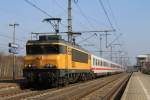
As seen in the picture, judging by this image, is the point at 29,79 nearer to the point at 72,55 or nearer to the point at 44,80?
the point at 44,80

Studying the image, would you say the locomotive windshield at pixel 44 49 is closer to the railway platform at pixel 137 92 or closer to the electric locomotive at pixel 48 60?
the electric locomotive at pixel 48 60

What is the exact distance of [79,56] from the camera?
116ft

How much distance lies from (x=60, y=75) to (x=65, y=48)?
2.47m

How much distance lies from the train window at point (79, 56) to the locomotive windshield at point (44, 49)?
4085 millimetres

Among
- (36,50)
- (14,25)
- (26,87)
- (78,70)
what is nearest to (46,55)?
(36,50)

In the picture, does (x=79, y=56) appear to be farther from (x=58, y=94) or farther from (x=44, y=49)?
(x=58, y=94)

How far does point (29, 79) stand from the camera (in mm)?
27500

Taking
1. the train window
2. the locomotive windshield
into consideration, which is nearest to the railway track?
the locomotive windshield

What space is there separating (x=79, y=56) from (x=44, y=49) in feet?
24.8

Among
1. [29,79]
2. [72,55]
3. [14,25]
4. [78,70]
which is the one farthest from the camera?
[14,25]

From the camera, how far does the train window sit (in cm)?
3257

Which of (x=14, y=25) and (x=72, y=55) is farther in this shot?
(x=14, y=25)

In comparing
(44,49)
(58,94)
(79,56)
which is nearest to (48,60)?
(44,49)

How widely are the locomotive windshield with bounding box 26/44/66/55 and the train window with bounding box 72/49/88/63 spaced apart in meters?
4.08
